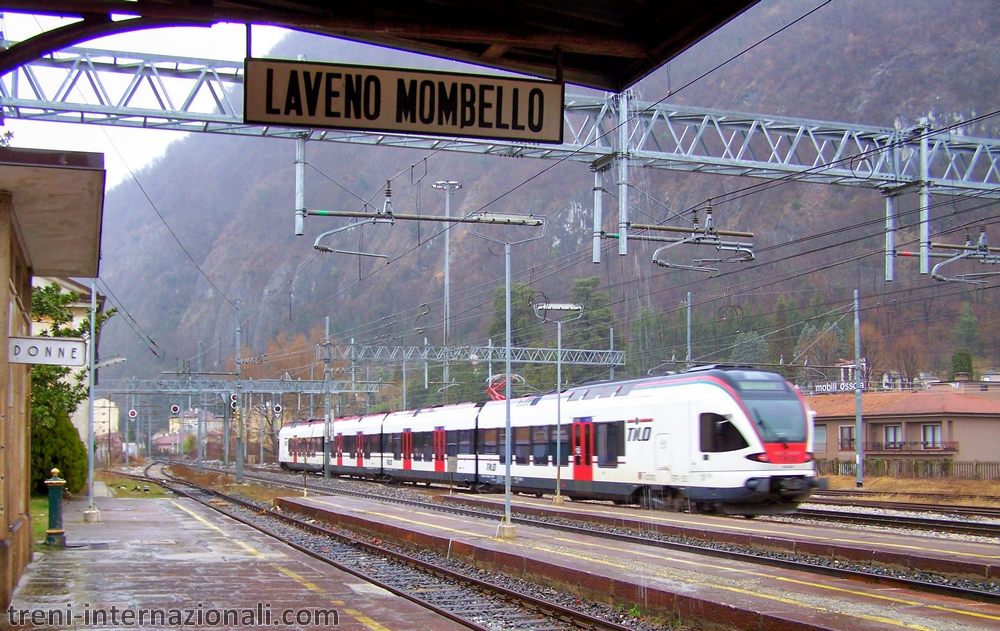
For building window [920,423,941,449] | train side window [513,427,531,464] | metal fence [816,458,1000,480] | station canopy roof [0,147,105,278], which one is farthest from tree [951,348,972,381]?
station canopy roof [0,147,105,278]

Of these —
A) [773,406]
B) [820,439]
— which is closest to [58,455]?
[773,406]

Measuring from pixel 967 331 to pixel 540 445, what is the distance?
159 feet

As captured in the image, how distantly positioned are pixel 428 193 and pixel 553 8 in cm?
14076

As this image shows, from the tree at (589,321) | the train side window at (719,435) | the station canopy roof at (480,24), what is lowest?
the train side window at (719,435)

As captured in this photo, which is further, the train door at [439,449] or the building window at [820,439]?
the building window at [820,439]

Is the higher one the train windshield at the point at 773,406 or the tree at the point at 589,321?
the tree at the point at 589,321

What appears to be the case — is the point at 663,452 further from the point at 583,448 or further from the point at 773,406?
the point at 583,448

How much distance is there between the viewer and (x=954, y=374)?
5778cm

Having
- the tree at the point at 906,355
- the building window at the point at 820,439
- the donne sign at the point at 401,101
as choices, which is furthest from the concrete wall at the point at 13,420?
the tree at the point at 906,355

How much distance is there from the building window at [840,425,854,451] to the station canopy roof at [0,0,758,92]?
42.2m

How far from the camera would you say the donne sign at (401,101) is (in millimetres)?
6473

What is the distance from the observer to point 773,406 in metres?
19.8

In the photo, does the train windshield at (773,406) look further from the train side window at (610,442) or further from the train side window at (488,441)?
the train side window at (488,441)

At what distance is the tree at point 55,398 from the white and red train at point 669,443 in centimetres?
1258
